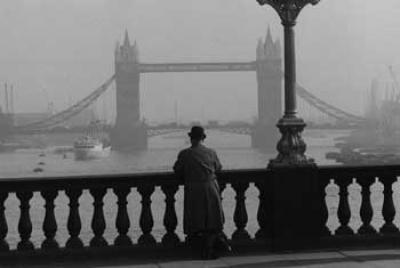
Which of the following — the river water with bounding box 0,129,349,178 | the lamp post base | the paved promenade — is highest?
the lamp post base

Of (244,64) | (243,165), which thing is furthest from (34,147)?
(243,165)

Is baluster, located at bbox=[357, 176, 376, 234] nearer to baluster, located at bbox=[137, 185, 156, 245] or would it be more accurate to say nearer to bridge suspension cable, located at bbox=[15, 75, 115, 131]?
baluster, located at bbox=[137, 185, 156, 245]

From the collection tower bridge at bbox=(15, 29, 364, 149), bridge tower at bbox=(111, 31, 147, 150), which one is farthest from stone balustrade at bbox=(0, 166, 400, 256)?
bridge tower at bbox=(111, 31, 147, 150)

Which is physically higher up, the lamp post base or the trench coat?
the lamp post base

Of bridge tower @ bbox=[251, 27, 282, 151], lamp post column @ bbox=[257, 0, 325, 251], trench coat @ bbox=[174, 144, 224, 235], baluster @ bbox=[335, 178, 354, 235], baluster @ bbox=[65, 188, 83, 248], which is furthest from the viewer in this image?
bridge tower @ bbox=[251, 27, 282, 151]

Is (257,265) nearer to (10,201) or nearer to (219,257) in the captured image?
(219,257)

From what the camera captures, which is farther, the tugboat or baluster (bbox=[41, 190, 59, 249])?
the tugboat
